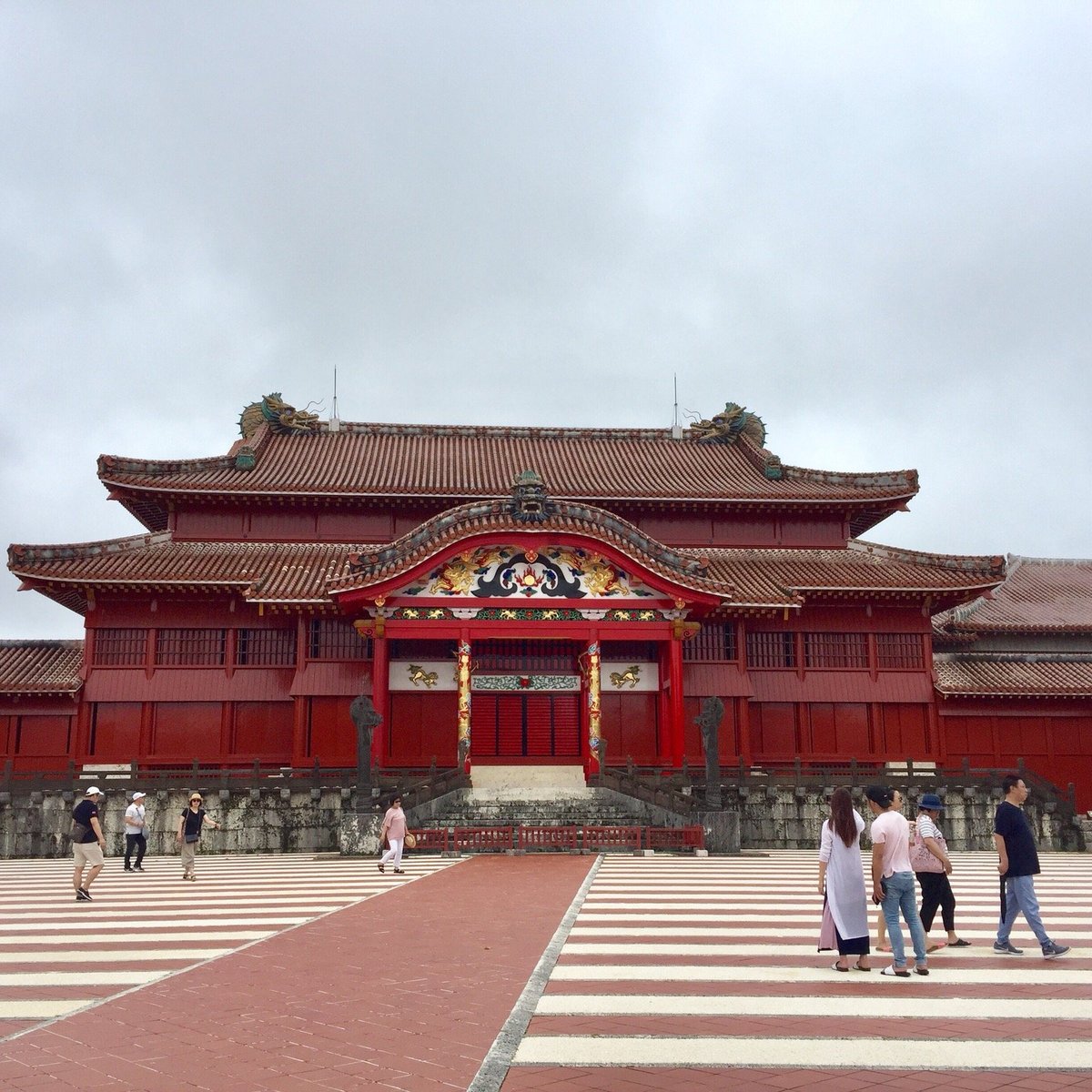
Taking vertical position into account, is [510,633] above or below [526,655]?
above

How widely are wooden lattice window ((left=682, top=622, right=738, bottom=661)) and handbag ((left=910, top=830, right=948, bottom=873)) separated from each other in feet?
63.7

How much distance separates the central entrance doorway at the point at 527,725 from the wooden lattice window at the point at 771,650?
5.34 metres

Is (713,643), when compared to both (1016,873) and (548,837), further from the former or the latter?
(1016,873)

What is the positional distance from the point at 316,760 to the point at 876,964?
17.0m

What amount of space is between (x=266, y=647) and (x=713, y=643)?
42.0 feet

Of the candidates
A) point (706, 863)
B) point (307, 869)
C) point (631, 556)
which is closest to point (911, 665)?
point (631, 556)

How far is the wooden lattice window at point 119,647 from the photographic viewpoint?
28.0 meters

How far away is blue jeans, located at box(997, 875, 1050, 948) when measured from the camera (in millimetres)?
9180

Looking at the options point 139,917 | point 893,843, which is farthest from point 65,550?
point 893,843

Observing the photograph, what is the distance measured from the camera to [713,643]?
29.6 metres

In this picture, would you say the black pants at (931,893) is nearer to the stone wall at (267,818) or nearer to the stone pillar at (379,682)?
the stone wall at (267,818)

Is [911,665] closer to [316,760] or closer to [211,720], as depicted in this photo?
[316,760]

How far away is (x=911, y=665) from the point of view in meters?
29.9

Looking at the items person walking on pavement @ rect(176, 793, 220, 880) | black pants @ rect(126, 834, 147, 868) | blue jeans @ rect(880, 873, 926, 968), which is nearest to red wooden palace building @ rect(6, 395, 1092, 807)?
black pants @ rect(126, 834, 147, 868)
